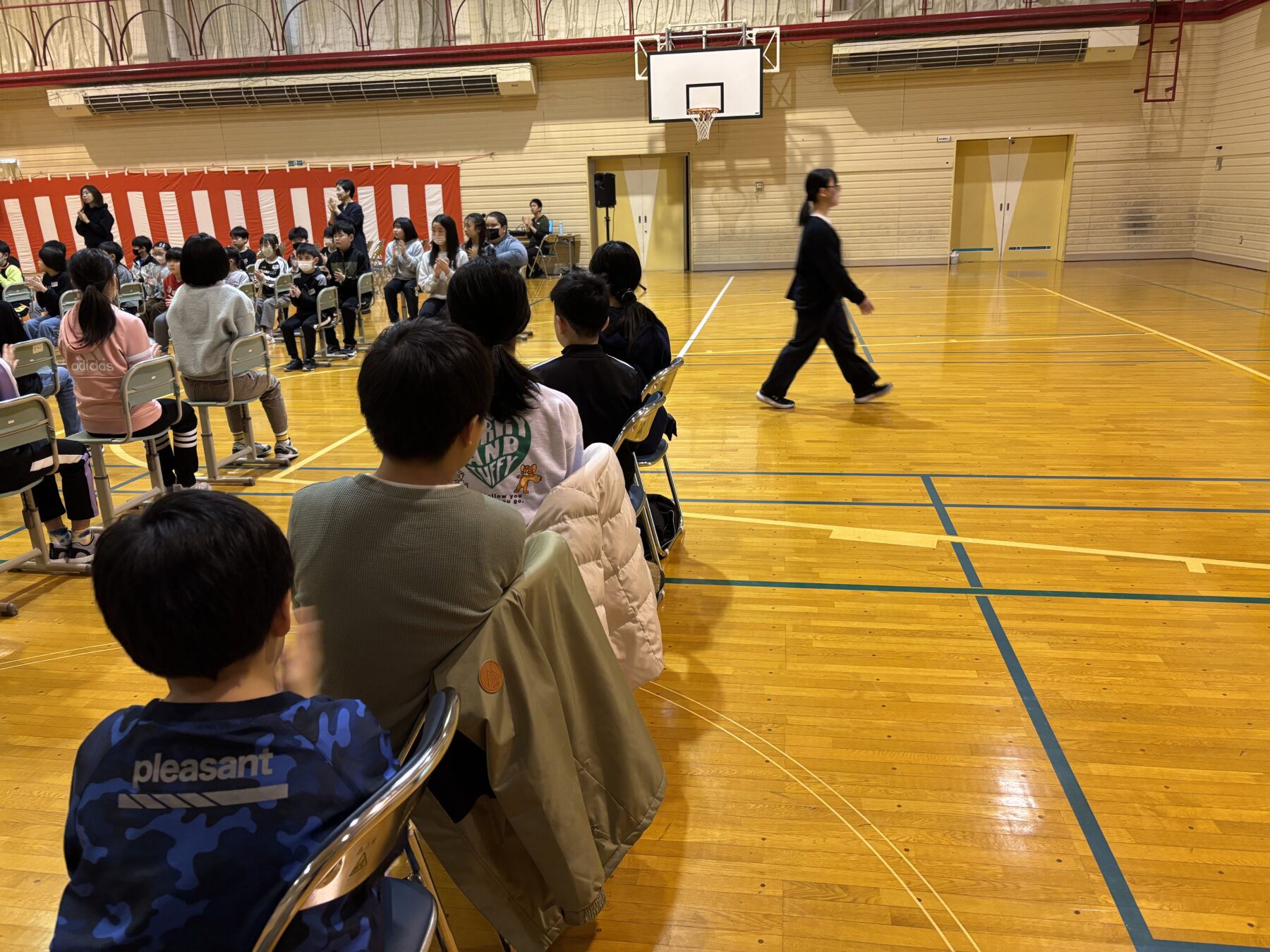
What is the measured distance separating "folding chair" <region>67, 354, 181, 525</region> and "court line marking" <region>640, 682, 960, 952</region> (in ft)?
8.43

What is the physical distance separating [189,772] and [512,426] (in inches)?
48.0

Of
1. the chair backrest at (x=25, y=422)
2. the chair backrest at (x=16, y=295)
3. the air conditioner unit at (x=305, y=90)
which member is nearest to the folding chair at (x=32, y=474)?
the chair backrest at (x=25, y=422)

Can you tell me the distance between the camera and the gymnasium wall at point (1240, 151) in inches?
463

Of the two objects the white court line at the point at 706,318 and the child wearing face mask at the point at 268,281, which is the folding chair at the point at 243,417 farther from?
the child wearing face mask at the point at 268,281

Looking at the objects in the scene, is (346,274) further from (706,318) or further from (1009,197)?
(1009,197)

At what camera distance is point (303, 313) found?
8.12 metres

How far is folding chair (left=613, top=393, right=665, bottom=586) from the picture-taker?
2617 millimetres

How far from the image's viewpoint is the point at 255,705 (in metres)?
1.00

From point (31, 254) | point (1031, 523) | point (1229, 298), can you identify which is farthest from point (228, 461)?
point (31, 254)

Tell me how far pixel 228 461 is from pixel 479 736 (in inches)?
170

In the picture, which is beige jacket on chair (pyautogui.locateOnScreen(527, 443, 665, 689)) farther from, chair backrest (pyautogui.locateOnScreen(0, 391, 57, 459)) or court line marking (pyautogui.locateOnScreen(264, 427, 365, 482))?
court line marking (pyautogui.locateOnScreen(264, 427, 365, 482))

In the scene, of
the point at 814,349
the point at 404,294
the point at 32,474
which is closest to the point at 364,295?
the point at 404,294

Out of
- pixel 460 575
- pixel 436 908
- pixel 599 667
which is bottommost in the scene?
pixel 436 908

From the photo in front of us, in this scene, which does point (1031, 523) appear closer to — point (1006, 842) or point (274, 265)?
A: point (1006, 842)
